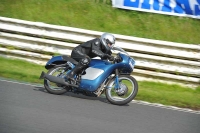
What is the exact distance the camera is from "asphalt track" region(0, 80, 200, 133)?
5969 millimetres

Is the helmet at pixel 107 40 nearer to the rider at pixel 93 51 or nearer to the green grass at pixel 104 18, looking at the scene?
the rider at pixel 93 51

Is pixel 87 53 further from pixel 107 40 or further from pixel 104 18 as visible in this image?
pixel 104 18

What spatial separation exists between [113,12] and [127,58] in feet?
15.3

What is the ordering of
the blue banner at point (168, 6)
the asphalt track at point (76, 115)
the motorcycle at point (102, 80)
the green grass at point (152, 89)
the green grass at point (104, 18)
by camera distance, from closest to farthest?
the asphalt track at point (76, 115) < the motorcycle at point (102, 80) < the green grass at point (152, 89) < the blue banner at point (168, 6) < the green grass at point (104, 18)

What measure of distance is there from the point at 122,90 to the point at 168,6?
15.2ft

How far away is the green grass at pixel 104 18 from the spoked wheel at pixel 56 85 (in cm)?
374

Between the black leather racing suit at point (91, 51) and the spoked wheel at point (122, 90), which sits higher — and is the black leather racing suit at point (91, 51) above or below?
above

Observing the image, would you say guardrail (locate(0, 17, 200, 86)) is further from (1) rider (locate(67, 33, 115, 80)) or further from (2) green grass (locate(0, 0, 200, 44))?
(1) rider (locate(67, 33, 115, 80))

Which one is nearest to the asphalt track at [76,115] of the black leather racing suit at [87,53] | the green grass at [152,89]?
the black leather racing suit at [87,53]

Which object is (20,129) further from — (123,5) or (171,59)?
(123,5)

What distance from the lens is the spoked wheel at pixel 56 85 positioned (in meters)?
8.52

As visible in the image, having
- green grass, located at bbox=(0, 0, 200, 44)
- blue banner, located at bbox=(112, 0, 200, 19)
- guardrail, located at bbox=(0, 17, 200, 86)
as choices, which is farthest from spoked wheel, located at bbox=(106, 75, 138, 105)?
blue banner, located at bbox=(112, 0, 200, 19)

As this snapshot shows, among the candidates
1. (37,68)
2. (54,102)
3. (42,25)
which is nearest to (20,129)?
(54,102)

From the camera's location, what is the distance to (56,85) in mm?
8750
